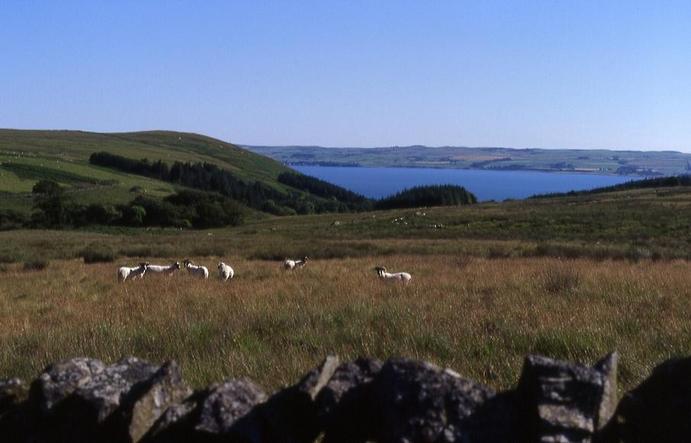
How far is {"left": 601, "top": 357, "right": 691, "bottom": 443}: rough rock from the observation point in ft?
14.1

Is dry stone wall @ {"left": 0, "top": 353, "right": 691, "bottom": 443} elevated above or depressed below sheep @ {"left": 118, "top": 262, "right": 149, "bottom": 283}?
above

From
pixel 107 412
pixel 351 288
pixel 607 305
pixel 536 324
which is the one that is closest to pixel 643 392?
pixel 107 412

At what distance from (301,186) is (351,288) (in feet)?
548

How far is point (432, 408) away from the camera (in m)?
4.14

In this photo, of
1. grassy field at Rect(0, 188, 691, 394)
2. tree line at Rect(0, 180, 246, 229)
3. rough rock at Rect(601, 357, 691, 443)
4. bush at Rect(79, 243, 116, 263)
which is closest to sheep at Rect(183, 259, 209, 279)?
grassy field at Rect(0, 188, 691, 394)

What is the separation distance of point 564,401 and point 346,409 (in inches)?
49.5

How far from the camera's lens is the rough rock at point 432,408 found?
4105 millimetres

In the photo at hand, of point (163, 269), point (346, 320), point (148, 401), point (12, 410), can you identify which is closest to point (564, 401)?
point (148, 401)

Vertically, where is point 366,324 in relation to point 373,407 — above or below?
below

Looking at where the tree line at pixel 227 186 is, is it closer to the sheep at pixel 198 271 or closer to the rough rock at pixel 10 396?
the sheep at pixel 198 271

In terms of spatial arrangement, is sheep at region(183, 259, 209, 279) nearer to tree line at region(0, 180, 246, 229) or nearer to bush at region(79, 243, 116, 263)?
bush at region(79, 243, 116, 263)

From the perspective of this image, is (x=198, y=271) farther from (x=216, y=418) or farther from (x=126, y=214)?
(x=126, y=214)

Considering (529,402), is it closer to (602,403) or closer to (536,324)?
(602,403)

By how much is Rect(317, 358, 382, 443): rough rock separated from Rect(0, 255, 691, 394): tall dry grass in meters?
1.71
